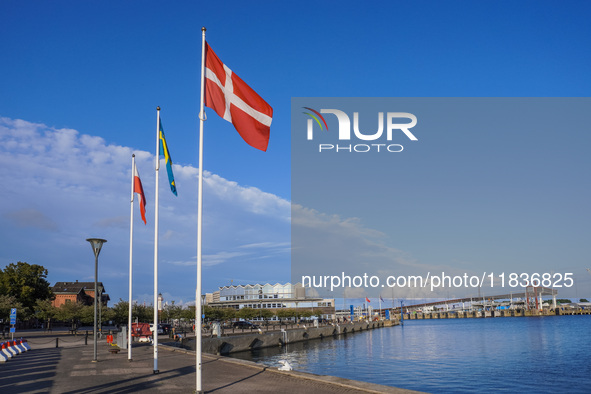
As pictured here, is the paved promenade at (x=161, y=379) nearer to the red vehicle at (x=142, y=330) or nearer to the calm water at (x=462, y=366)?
the calm water at (x=462, y=366)

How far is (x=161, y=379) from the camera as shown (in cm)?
1827

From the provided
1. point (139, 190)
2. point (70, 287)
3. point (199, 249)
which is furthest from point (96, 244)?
point (70, 287)

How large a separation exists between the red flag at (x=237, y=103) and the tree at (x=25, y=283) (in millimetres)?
77000

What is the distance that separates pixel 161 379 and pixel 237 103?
1104cm

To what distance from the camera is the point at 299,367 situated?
4422 centimetres

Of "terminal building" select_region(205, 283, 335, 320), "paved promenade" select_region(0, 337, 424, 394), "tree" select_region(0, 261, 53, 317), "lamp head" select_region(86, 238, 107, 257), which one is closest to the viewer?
"paved promenade" select_region(0, 337, 424, 394)

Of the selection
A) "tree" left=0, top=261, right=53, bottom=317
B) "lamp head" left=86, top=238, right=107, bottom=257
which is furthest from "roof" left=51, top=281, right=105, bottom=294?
Answer: "lamp head" left=86, top=238, right=107, bottom=257

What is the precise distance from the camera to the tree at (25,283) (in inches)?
3092

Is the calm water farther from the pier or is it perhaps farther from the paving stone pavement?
the paving stone pavement

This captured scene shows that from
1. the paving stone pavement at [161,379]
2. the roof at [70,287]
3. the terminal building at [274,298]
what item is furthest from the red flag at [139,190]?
the terminal building at [274,298]

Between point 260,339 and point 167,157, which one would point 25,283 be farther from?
point 167,157

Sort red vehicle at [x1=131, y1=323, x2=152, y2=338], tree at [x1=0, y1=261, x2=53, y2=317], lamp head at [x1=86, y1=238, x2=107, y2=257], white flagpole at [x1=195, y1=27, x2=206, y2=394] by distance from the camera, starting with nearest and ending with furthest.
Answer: white flagpole at [x1=195, y1=27, x2=206, y2=394]
lamp head at [x1=86, y1=238, x2=107, y2=257]
red vehicle at [x1=131, y1=323, x2=152, y2=338]
tree at [x1=0, y1=261, x2=53, y2=317]

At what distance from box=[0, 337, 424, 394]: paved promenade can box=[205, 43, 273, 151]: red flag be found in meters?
8.04

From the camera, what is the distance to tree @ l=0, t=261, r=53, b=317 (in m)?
78.5
